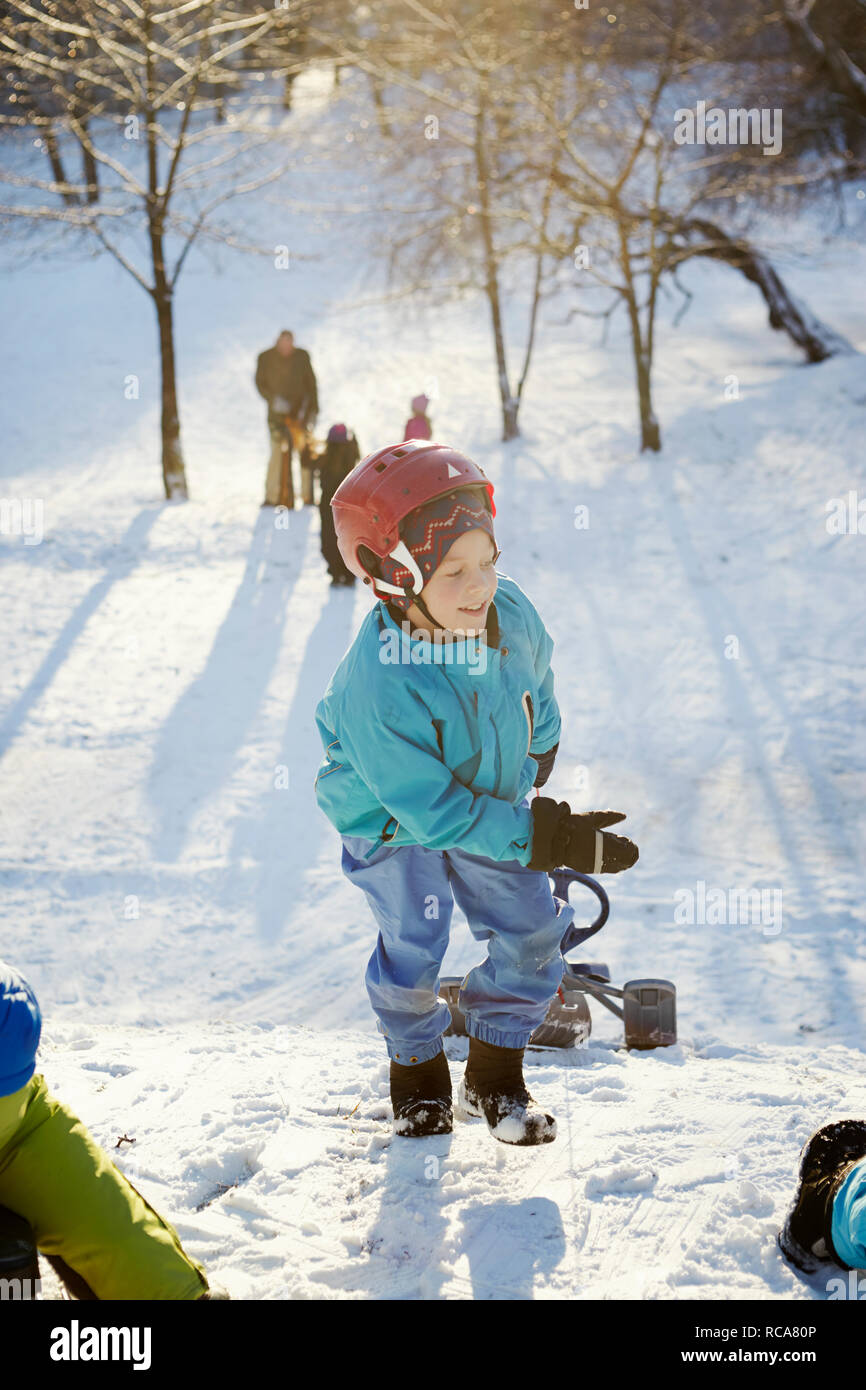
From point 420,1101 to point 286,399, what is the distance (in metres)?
9.52

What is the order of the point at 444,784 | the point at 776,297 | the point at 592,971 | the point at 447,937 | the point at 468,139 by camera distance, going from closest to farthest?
the point at 444,784 → the point at 447,937 → the point at 592,971 → the point at 468,139 → the point at 776,297

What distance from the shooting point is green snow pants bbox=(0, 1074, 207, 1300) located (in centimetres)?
206

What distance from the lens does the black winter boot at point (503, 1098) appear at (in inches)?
112

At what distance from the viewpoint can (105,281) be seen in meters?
22.3

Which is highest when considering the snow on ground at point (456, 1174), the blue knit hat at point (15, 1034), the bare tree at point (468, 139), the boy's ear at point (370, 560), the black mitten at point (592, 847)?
the bare tree at point (468, 139)

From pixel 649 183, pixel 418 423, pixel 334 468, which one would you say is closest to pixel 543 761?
pixel 334 468

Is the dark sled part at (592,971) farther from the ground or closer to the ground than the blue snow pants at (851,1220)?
closer to the ground

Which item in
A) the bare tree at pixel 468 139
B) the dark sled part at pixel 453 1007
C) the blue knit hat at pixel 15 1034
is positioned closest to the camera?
the blue knit hat at pixel 15 1034

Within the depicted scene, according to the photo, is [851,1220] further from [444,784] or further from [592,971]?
[592,971]

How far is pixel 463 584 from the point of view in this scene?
2596 mm

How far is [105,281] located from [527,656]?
22.1 m

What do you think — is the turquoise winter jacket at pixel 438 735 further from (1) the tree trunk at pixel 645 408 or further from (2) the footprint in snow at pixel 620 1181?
(1) the tree trunk at pixel 645 408

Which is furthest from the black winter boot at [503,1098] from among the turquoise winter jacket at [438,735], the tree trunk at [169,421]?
the tree trunk at [169,421]

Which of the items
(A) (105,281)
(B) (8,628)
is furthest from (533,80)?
(A) (105,281)
